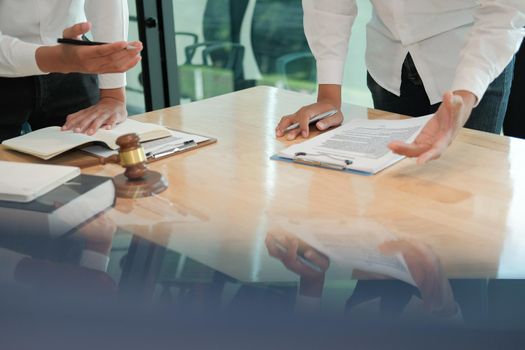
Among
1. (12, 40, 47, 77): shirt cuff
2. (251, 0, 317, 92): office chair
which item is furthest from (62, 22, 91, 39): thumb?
(251, 0, 317, 92): office chair

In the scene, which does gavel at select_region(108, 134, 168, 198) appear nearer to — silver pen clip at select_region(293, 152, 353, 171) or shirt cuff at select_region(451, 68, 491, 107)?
silver pen clip at select_region(293, 152, 353, 171)

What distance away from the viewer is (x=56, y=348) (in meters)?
0.92

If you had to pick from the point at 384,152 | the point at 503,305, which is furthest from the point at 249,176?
the point at 503,305

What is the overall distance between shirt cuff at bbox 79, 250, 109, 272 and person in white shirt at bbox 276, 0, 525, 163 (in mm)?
741

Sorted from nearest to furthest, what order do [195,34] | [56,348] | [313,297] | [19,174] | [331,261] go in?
[56,348] → [313,297] → [331,261] → [19,174] → [195,34]

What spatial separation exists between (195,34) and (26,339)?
11.0 feet

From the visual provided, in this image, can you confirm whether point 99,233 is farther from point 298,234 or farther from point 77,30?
point 77,30

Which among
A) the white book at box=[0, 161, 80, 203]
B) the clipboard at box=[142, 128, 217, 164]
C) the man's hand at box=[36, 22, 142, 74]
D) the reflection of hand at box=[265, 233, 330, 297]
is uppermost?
the man's hand at box=[36, 22, 142, 74]

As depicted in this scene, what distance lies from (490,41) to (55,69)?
1053 millimetres

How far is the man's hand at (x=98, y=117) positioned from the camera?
1.78m

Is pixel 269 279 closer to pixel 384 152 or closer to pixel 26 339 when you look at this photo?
pixel 26 339

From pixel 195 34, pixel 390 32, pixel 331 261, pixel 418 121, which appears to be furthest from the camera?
pixel 195 34

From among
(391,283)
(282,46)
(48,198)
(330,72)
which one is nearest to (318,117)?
(330,72)

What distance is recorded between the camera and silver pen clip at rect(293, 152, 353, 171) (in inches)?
62.2
